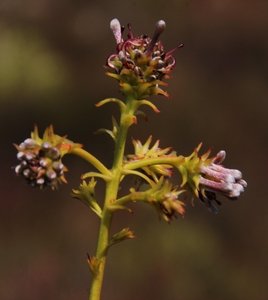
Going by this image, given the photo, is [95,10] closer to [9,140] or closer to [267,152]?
[9,140]

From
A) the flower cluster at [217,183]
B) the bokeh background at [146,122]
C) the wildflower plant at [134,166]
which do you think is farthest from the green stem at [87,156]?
the bokeh background at [146,122]

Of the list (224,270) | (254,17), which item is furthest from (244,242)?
(254,17)

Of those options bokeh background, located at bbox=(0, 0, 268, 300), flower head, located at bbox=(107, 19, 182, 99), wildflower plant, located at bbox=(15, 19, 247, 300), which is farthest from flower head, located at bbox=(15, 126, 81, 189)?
bokeh background, located at bbox=(0, 0, 268, 300)

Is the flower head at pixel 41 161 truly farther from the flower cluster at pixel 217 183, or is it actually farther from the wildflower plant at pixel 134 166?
the flower cluster at pixel 217 183

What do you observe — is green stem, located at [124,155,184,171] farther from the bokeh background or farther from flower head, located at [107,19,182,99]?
the bokeh background

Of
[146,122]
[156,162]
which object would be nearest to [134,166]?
[156,162]

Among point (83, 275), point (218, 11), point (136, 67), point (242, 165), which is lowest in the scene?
point (83, 275)
